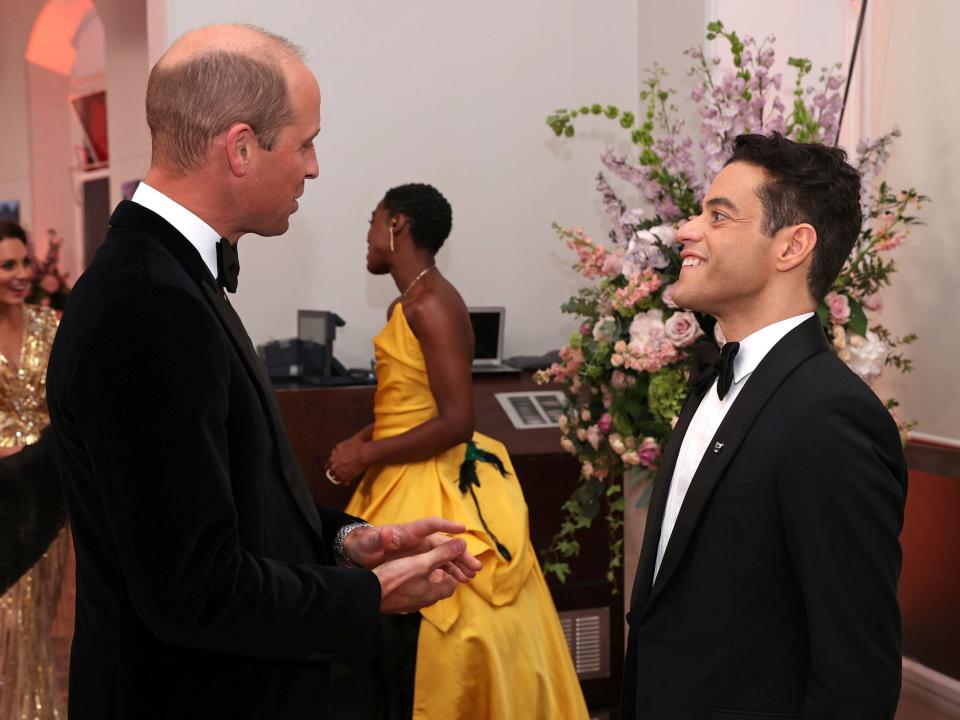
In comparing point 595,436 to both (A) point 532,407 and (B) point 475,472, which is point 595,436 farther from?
(A) point 532,407

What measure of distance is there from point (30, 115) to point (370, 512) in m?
7.80

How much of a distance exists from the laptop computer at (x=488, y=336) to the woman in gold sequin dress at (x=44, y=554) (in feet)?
5.53

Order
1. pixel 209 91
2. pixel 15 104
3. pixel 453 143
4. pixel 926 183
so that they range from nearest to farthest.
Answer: pixel 209 91, pixel 926 183, pixel 453 143, pixel 15 104

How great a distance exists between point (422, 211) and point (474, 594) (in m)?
1.19

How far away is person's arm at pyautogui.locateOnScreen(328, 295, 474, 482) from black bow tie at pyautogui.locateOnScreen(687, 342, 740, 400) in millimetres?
1218

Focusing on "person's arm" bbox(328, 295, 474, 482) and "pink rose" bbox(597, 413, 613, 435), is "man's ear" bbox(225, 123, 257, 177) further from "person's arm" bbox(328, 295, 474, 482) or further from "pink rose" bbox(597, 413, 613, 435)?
"person's arm" bbox(328, 295, 474, 482)

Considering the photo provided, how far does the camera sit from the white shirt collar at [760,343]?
180cm

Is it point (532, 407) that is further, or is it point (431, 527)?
point (532, 407)

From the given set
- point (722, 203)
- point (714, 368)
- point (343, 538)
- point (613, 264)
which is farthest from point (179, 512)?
point (613, 264)

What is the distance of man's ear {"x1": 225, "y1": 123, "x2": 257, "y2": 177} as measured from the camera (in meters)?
1.47

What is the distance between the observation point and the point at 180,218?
4.90 ft

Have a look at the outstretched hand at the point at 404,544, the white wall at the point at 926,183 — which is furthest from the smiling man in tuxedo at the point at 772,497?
the white wall at the point at 926,183

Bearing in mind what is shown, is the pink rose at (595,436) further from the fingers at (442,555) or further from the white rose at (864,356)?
the fingers at (442,555)

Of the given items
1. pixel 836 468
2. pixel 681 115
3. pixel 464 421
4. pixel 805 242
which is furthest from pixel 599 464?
pixel 681 115
